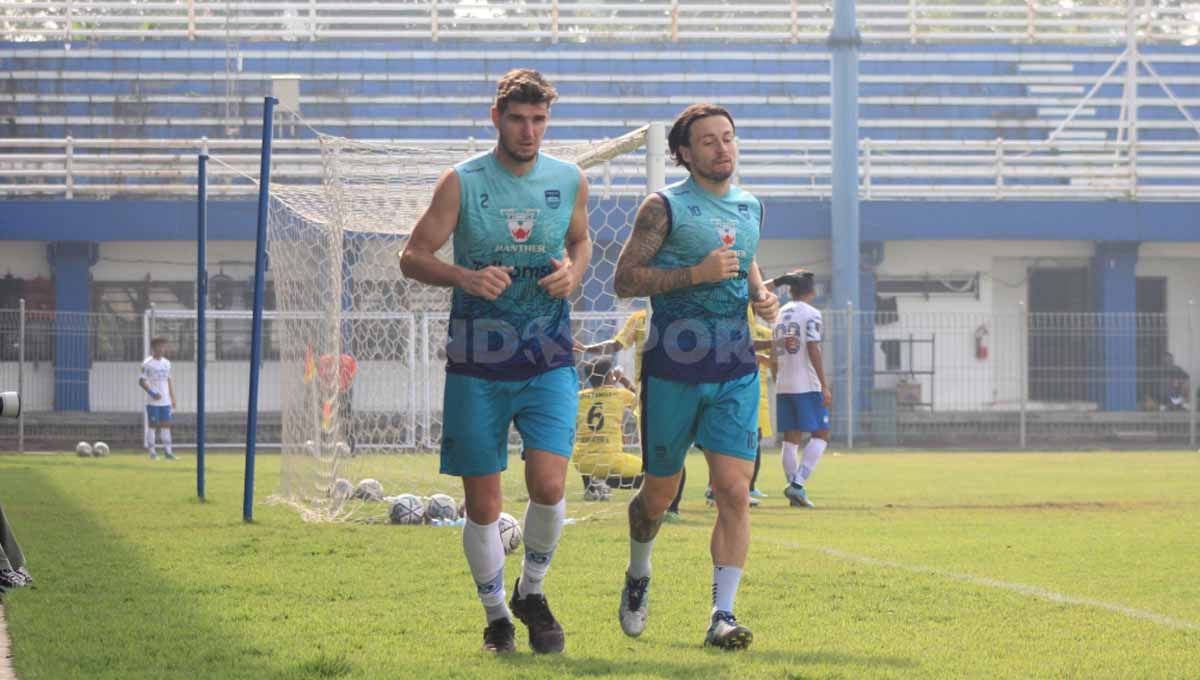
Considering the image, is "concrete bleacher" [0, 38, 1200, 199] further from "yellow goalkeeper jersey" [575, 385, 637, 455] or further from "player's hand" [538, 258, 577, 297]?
"player's hand" [538, 258, 577, 297]

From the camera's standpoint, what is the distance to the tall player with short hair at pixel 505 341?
6.12 meters

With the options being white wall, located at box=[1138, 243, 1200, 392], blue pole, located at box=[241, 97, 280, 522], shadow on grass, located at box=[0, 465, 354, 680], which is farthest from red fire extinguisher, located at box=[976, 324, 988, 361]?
Answer: shadow on grass, located at box=[0, 465, 354, 680]

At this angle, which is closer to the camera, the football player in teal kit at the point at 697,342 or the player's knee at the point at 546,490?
the player's knee at the point at 546,490

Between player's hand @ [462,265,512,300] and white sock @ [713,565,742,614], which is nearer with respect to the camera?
player's hand @ [462,265,512,300]

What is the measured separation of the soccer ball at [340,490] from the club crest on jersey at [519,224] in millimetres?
6806

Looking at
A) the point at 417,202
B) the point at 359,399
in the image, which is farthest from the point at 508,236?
the point at 359,399

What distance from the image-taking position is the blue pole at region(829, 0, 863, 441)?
29.8m

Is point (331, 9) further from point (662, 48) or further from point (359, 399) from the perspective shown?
point (359, 399)

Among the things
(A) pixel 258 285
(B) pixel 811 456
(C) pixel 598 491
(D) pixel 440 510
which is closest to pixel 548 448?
(D) pixel 440 510

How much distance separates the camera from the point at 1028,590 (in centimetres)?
788

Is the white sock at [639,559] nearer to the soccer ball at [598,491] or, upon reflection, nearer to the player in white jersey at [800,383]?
the soccer ball at [598,491]

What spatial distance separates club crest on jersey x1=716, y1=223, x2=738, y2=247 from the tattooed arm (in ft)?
→ 0.08

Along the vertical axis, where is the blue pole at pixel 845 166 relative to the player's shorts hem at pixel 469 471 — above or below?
above

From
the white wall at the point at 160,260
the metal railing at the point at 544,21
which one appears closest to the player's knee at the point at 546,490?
the white wall at the point at 160,260
